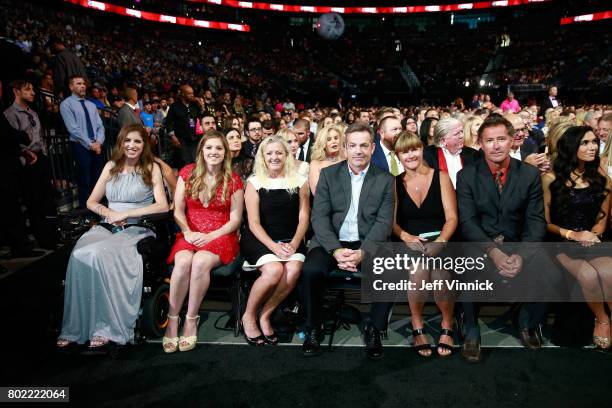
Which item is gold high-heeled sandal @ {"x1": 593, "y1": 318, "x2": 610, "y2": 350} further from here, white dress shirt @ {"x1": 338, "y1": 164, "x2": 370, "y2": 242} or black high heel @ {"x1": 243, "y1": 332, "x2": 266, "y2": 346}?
black high heel @ {"x1": 243, "y1": 332, "x2": 266, "y2": 346}

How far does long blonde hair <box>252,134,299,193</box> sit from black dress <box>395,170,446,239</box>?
0.88m

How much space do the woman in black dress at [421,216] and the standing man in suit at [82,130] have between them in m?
4.34

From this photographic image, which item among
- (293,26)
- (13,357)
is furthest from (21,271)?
(293,26)

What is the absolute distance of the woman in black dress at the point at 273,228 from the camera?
309 cm

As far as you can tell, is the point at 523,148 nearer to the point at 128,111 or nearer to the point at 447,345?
the point at 447,345

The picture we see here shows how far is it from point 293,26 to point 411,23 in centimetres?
1095

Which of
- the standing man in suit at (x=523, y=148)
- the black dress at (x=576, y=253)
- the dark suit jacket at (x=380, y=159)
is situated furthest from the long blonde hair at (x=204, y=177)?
the black dress at (x=576, y=253)

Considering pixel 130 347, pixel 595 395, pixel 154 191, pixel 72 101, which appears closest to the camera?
pixel 595 395

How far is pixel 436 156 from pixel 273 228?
1.86 m

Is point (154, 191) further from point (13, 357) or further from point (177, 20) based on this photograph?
point (177, 20)

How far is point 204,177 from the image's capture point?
11.2ft

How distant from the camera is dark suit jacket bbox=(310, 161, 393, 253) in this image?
3.07 m

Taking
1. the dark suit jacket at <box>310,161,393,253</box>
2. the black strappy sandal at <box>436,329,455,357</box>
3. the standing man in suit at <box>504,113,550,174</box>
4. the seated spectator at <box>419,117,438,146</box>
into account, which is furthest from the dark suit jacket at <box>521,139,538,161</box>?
the black strappy sandal at <box>436,329,455,357</box>

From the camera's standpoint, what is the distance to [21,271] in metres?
4.33
